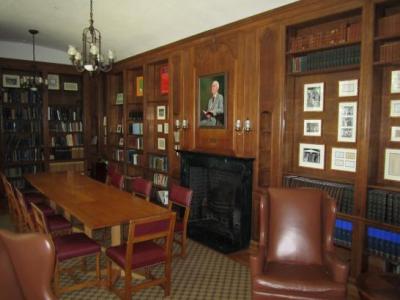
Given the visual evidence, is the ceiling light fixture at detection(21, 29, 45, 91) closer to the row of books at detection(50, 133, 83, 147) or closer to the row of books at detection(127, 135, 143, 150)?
the row of books at detection(50, 133, 83, 147)

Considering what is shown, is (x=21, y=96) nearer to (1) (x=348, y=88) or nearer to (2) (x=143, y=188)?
(2) (x=143, y=188)

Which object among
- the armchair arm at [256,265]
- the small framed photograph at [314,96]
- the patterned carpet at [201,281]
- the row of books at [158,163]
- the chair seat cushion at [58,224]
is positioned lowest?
the patterned carpet at [201,281]

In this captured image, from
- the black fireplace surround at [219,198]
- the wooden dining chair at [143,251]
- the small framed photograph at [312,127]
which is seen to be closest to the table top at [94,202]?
the wooden dining chair at [143,251]

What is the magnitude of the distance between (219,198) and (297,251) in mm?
2013

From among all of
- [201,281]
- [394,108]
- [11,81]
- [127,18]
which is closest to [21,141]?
[11,81]

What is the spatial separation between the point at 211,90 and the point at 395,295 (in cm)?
315

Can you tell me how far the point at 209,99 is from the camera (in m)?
4.64

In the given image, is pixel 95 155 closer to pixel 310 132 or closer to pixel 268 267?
pixel 310 132

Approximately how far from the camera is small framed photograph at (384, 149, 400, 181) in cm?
309

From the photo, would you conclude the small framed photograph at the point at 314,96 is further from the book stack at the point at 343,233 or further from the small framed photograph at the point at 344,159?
the book stack at the point at 343,233

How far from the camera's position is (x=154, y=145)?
6109mm

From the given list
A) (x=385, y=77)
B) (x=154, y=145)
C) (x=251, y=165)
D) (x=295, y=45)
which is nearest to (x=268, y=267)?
(x=251, y=165)

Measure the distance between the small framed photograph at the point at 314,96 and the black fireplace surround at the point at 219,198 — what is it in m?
0.92

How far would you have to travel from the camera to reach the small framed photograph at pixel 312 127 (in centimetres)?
368
